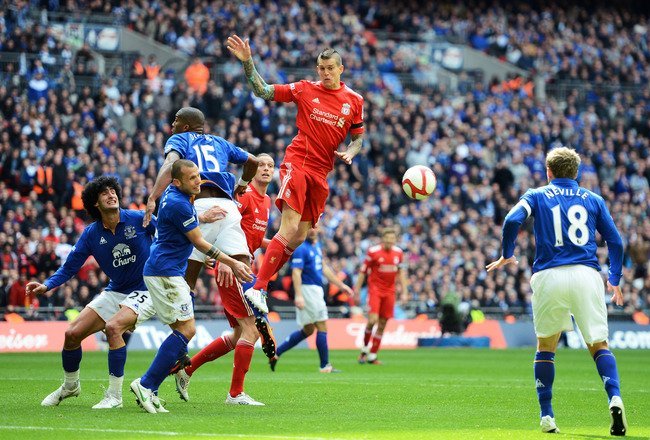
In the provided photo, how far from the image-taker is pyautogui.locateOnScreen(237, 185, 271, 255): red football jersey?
14367 mm

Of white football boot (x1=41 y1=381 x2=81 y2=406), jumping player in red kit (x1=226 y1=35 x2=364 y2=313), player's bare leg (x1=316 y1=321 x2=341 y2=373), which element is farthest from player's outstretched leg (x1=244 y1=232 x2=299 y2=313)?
player's bare leg (x1=316 y1=321 x2=341 y2=373)

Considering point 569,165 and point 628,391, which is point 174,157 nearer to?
point 569,165

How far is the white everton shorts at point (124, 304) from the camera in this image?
11312 millimetres

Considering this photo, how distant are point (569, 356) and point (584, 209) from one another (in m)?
16.2

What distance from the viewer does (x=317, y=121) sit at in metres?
12.9

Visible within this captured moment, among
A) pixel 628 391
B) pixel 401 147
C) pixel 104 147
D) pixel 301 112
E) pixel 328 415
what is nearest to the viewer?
pixel 328 415

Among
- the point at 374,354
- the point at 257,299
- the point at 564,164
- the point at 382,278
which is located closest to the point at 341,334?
the point at 382,278

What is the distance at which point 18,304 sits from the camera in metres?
24.5

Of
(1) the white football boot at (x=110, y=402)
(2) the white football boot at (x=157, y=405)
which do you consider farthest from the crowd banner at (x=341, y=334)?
(2) the white football boot at (x=157, y=405)

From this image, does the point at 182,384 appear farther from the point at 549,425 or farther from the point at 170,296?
the point at 549,425

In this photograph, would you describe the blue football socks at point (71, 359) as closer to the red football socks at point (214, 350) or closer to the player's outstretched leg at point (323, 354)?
the red football socks at point (214, 350)

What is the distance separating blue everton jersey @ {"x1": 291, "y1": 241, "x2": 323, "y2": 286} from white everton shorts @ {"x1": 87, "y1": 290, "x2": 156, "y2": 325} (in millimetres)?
8670

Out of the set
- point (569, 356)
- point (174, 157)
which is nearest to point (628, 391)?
point (174, 157)

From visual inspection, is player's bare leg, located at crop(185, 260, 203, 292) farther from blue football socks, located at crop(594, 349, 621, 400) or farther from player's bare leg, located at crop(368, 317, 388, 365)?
player's bare leg, located at crop(368, 317, 388, 365)
